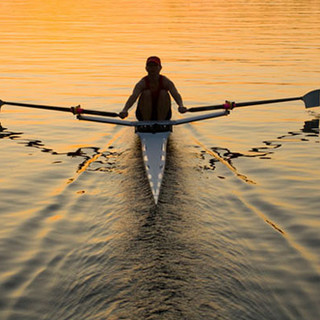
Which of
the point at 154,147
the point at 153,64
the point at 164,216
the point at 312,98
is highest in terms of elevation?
the point at 153,64

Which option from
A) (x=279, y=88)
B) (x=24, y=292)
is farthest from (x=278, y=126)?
(x=24, y=292)

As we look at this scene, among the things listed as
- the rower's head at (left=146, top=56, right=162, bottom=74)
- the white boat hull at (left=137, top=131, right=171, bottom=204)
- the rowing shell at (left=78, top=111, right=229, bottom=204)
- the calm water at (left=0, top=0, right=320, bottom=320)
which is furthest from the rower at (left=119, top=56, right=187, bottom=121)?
the calm water at (left=0, top=0, right=320, bottom=320)

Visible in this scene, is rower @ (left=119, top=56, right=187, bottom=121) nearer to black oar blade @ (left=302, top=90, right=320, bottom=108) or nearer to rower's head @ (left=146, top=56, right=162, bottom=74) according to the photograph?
rower's head @ (left=146, top=56, right=162, bottom=74)

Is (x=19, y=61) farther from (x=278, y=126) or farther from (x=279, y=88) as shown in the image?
(x=278, y=126)

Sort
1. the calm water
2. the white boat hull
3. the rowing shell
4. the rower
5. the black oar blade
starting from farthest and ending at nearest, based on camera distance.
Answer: the black oar blade
the rower
the rowing shell
the white boat hull
the calm water

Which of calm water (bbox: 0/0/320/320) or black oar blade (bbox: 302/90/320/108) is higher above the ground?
black oar blade (bbox: 302/90/320/108)

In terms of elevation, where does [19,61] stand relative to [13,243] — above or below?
above

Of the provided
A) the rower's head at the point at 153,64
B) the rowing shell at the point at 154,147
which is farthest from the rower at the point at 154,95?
the rowing shell at the point at 154,147

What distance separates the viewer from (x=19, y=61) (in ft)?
125

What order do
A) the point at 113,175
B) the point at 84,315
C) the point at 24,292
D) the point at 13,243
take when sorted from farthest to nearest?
the point at 113,175
the point at 13,243
the point at 24,292
the point at 84,315

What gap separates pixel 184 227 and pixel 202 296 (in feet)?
8.28

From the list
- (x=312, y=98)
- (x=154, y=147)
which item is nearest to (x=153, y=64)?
(x=154, y=147)

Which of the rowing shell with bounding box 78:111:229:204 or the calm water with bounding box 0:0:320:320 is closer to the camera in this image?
the calm water with bounding box 0:0:320:320

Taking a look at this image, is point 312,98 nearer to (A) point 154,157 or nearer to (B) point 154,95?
(B) point 154,95
